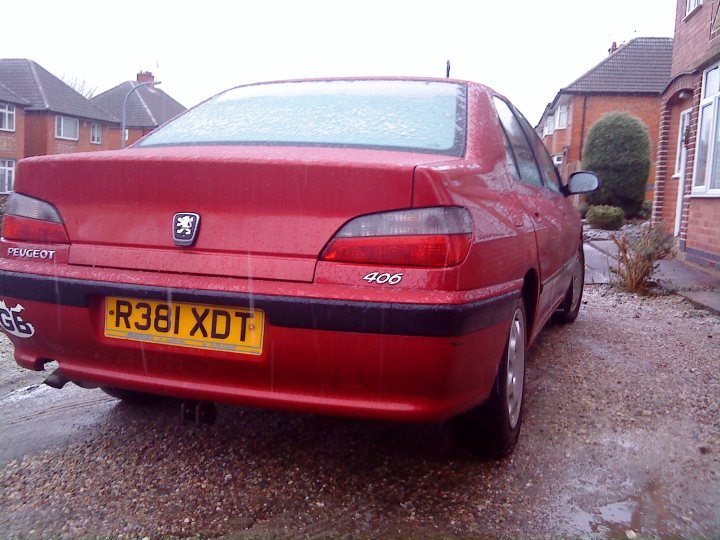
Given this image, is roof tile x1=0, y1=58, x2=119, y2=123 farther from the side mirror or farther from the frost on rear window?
the frost on rear window

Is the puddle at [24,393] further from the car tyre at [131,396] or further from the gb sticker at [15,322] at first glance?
the gb sticker at [15,322]

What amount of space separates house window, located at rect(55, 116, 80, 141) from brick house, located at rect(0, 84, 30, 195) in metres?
2.84

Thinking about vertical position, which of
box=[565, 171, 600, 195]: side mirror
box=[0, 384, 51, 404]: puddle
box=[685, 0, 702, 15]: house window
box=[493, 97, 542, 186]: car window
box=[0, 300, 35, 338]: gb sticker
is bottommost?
box=[0, 384, 51, 404]: puddle

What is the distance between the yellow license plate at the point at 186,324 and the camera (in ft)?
7.54

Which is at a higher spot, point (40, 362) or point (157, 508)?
point (40, 362)

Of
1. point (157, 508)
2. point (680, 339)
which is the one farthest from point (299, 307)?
point (680, 339)

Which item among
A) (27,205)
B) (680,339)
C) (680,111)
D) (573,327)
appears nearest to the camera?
(27,205)

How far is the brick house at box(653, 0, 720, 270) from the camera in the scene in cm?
920

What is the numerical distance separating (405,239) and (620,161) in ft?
68.6

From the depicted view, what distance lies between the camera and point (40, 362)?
271 cm

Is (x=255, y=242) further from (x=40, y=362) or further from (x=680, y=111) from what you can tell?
(x=680, y=111)

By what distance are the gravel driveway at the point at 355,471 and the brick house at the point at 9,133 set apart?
38.2 meters

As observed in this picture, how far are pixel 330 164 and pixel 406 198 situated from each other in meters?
0.29

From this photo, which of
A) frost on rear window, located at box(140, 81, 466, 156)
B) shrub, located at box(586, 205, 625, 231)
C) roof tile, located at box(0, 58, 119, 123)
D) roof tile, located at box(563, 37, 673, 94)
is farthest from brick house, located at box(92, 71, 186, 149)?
frost on rear window, located at box(140, 81, 466, 156)
